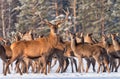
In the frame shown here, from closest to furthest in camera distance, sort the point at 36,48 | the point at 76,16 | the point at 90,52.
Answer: the point at 36,48, the point at 90,52, the point at 76,16

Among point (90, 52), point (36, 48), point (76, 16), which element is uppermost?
point (36, 48)

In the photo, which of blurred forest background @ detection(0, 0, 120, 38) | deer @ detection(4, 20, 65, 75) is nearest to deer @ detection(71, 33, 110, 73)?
deer @ detection(4, 20, 65, 75)

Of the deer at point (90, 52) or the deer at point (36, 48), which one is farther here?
the deer at point (90, 52)

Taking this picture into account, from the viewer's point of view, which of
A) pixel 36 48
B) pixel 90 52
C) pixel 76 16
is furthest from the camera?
pixel 76 16

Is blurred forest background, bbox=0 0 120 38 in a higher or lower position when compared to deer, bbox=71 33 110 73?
lower

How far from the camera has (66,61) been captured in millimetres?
20156

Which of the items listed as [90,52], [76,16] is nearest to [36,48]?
[90,52]

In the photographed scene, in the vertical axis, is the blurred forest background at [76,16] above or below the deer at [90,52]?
below

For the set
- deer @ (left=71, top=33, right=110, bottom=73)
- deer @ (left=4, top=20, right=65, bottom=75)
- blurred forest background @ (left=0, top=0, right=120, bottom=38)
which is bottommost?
blurred forest background @ (left=0, top=0, right=120, bottom=38)

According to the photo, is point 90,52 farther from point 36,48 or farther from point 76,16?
point 76,16

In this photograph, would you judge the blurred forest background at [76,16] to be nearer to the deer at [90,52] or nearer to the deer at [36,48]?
the deer at [90,52]

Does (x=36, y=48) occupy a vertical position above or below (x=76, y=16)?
above

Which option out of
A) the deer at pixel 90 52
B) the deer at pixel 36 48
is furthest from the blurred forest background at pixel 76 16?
the deer at pixel 36 48

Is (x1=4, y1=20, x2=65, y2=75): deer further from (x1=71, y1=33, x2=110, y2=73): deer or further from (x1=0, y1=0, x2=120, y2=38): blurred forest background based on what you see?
(x1=0, y1=0, x2=120, y2=38): blurred forest background
